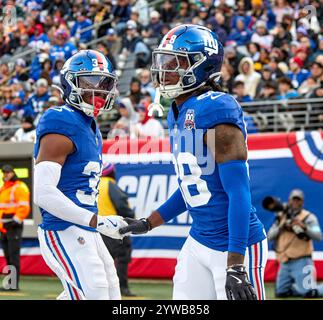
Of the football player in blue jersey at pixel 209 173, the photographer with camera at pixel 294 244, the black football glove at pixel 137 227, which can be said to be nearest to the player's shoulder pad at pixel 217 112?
the football player in blue jersey at pixel 209 173

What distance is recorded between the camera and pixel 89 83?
5445 millimetres

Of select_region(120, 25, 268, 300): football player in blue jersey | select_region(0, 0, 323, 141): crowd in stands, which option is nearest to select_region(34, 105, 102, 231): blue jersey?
select_region(120, 25, 268, 300): football player in blue jersey

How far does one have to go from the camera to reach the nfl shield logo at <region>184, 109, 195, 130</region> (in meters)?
4.29

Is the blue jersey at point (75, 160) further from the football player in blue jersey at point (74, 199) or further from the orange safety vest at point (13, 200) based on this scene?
the orange safety vest at point (13, 200)

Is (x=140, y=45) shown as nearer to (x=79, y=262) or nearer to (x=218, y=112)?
(x=79, y=262)

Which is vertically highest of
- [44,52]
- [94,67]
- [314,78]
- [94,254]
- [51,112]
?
[44,52]

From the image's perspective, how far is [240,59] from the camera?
46.4ft

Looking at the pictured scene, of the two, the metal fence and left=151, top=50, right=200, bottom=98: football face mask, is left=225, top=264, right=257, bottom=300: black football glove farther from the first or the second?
the metal fence

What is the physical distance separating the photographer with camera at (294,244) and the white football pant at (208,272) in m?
5.77

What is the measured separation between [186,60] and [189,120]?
0.42m

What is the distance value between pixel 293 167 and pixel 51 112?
21.1 ft

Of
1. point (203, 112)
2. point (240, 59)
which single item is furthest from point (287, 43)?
point (203, 112)
